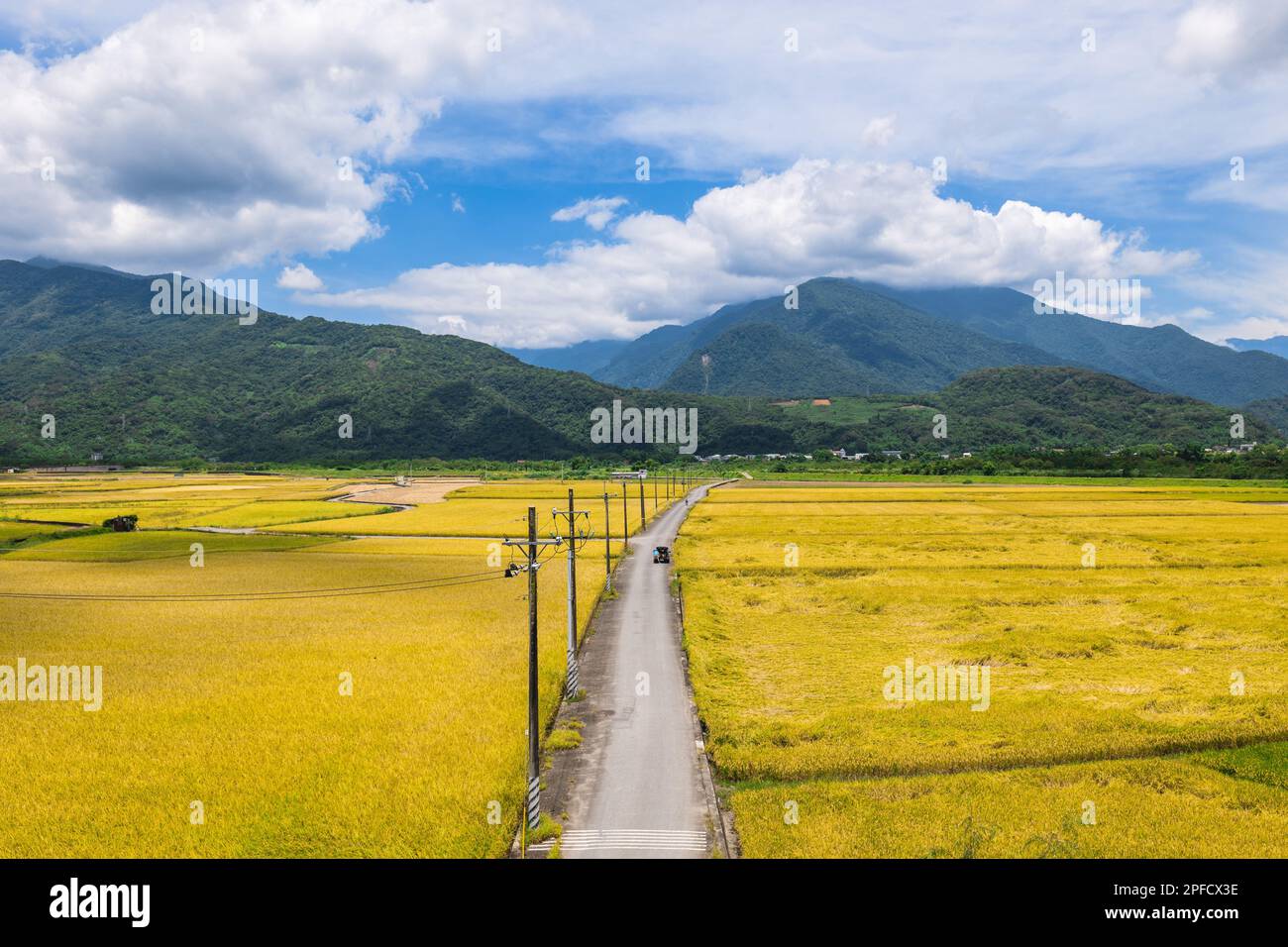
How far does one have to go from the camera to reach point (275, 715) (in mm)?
24516

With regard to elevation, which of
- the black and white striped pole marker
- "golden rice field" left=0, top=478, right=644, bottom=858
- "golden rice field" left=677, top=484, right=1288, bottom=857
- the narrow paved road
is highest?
the black and white striped pole marker

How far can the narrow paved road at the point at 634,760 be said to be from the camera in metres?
16.4

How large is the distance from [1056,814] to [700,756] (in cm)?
867

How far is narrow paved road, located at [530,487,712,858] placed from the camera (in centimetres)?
1641

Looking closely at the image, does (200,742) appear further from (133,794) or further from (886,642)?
(886,642)

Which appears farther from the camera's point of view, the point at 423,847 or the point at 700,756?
the point at 700,756

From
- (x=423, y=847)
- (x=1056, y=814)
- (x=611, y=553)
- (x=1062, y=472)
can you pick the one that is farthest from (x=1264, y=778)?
(x=1062, y=472)

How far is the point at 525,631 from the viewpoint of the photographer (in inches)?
1444

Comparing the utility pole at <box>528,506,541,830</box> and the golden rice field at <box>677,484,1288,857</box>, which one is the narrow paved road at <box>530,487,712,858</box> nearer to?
the utility pole at <box>528,506,541,830</box>

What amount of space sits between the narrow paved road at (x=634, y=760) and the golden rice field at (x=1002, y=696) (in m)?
0.99

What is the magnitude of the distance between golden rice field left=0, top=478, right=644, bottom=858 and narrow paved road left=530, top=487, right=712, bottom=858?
1558 millimetres

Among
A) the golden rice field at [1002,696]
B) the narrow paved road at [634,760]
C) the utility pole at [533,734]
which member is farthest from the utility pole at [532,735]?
the golden rice field at [1002,696]

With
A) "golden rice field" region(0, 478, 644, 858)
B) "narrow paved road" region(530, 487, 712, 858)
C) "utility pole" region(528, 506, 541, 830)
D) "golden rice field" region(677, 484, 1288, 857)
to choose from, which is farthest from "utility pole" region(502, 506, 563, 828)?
"golden rice field" region(677, 484, 1288, 857)
